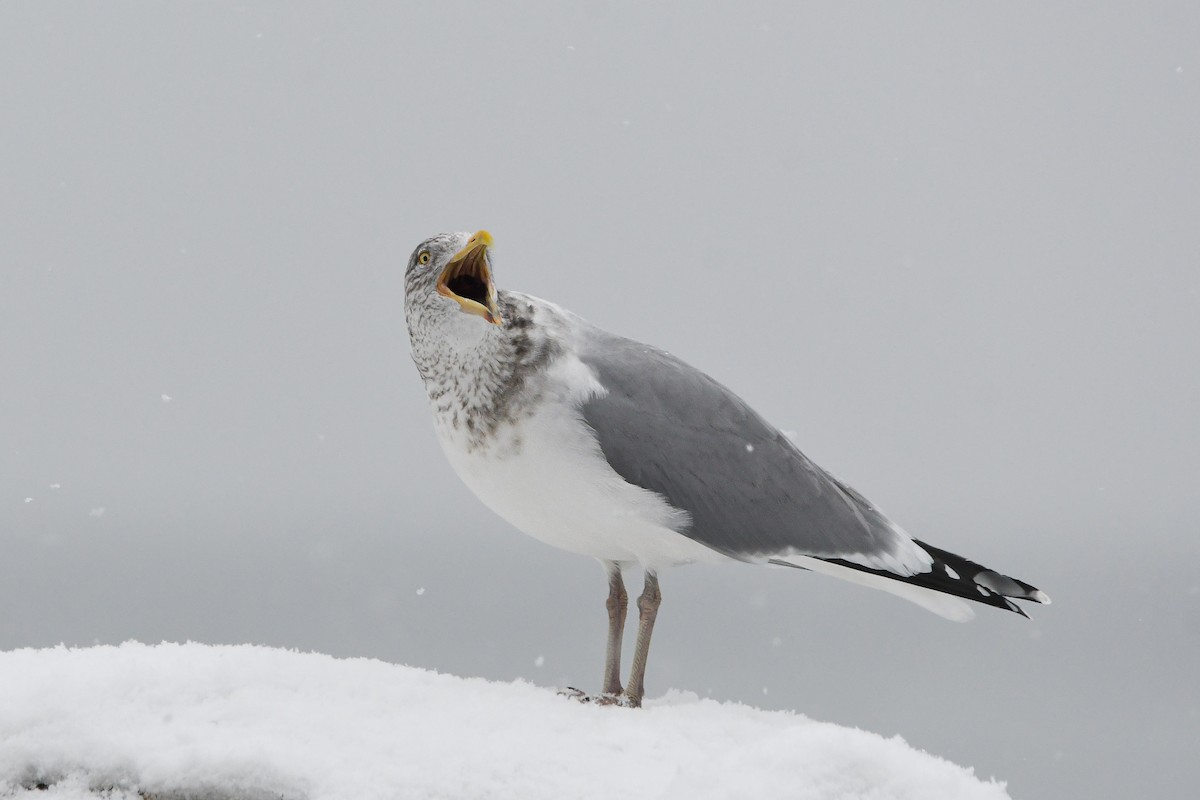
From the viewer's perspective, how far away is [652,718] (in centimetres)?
388

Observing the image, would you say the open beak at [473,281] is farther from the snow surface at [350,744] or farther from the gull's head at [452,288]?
the snow surface at [350,744]

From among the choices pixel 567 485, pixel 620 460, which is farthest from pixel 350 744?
pixel 620 460

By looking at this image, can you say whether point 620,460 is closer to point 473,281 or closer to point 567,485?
point 567,485

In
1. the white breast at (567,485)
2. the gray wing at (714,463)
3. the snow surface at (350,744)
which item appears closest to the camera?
the snow surface at (350,744)

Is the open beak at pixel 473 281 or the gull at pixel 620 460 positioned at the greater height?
the open beak at pixel 473 281

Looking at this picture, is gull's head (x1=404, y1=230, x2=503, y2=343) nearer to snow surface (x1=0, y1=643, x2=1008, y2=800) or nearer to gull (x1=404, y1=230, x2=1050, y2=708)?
gull (x1=404, y1=230, x2=1050, y2=708)

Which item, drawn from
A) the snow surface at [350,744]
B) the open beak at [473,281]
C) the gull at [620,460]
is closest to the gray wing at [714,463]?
the gull at [620,460]

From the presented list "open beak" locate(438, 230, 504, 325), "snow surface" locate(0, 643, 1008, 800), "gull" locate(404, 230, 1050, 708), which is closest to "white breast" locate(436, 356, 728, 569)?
"gull" locate(404, 230, 1050, 708)

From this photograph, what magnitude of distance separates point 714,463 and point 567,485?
61 cm

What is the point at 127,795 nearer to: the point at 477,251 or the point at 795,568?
the point at 477,251

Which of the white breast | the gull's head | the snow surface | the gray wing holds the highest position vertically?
the gull's head

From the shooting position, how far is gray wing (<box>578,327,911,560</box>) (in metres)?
4.36

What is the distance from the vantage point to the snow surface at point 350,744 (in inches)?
121

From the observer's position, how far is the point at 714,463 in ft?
14.8
